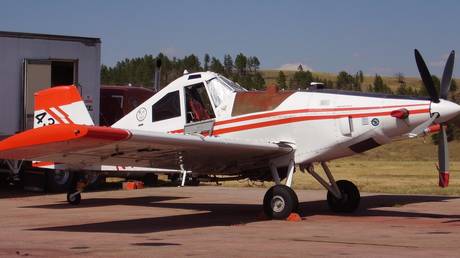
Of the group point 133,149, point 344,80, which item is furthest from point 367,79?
point 133,149

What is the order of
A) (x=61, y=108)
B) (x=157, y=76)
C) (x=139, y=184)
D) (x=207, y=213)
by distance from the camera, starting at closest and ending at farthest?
(x=207, y=213)
(x=61, y=108)
(x=157, y=76)
(x=139, y=184)

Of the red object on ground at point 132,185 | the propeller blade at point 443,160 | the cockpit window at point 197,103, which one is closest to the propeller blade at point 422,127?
the propeller blade at point 443,160

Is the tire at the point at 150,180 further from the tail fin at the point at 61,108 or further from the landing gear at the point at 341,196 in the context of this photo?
the landing gear at the point at 341,196

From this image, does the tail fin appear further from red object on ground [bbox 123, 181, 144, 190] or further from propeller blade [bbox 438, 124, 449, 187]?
red object on ground [bbox 123, 181, 144, 190]

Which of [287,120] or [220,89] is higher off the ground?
[220,89]

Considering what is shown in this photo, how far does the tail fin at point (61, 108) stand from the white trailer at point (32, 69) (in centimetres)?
415

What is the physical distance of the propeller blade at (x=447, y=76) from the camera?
40.6 feet

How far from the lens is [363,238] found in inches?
404

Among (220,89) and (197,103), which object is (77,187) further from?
(220,89)

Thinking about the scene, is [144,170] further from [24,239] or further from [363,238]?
[363,238]

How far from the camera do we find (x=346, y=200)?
14.4m

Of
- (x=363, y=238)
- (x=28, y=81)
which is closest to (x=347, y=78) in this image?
(x=28, y=81)

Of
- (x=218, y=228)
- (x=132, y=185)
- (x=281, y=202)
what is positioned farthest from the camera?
(x=132, y=185)

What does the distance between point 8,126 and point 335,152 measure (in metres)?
9.76
